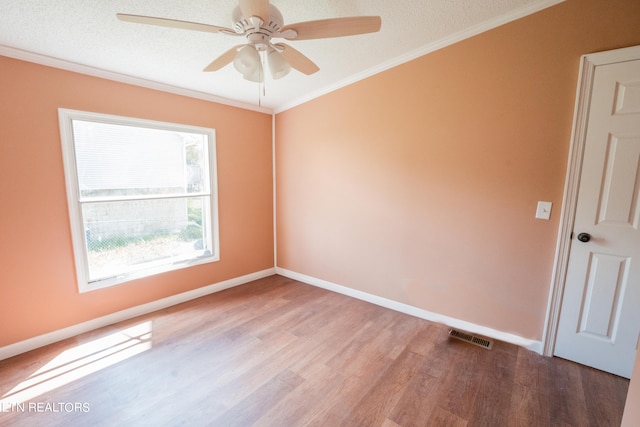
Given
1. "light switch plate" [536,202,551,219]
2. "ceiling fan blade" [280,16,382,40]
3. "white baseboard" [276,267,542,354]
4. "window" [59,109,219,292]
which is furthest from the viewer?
"window" [59,109,219,292]

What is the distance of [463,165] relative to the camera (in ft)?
7.64

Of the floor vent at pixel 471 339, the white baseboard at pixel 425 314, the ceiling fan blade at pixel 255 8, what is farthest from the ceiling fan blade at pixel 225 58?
the floor vent at pixel 471 339

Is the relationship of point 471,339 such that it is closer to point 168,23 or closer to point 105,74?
point 168,23

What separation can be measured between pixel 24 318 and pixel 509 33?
4457 millimetres

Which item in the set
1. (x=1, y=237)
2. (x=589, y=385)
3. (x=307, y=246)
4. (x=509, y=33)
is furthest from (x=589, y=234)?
(x=1, y=237)

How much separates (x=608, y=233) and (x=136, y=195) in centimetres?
396

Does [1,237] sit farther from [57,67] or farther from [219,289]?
[219,289]

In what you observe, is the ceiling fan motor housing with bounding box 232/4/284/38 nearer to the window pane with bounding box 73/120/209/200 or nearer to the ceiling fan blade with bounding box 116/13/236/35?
the ceiling fan blade with bounding box 116/13/236/35

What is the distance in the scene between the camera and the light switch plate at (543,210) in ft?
6.59

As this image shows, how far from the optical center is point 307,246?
3555 millimetres

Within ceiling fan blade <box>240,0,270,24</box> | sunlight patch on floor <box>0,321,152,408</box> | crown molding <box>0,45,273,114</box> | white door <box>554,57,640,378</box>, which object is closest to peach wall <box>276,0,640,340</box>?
white door <box>554,57,640,378</box>

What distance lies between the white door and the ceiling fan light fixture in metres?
2.10

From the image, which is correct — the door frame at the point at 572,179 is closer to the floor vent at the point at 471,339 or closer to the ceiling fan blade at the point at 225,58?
the floor vent at the point at 471,339

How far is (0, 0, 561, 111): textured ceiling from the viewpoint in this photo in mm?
1608
